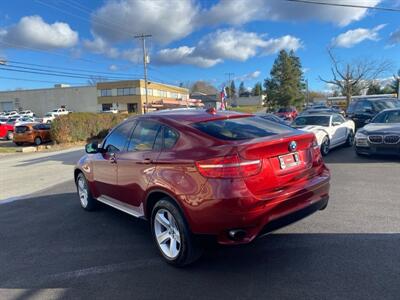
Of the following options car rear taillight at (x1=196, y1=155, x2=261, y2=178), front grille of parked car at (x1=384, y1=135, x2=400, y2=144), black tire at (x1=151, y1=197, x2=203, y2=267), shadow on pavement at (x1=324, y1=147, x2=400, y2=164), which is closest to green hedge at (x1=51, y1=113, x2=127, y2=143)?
shadow on pavement at (x1=324, y1=147, x2=400, y2=164)

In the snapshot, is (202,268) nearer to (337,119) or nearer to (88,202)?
(88,202)

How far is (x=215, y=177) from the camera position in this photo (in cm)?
313

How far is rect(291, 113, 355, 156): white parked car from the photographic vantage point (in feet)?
34.2

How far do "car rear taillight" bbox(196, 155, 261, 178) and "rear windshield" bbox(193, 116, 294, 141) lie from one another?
1.24 ft

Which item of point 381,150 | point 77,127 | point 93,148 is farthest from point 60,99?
point 93,148

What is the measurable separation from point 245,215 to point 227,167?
0.48 m

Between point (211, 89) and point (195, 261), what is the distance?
150m

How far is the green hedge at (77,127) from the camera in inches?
808

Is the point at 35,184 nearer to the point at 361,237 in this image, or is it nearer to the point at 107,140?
the point at 107,140

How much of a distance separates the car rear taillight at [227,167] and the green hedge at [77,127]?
19.3 metres

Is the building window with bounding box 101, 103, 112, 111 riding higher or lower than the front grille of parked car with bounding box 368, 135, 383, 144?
higher

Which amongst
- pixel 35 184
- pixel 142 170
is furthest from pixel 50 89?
pixel 142 170

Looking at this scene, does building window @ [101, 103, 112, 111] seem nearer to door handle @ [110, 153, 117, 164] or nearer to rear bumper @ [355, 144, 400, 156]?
rear bumper @ [355, 144, 400, 156]

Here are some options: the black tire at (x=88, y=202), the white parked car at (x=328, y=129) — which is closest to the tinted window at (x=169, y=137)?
the black tire at (x=88, y=202)
